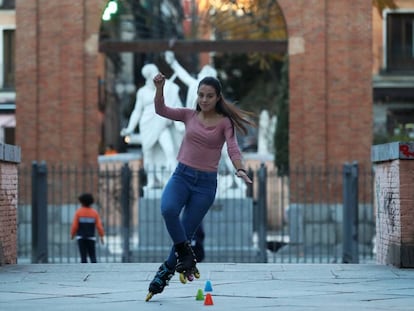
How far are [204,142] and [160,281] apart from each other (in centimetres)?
111

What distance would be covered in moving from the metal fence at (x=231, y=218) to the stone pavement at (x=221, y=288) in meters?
6.62

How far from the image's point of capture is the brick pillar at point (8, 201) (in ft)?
41.3

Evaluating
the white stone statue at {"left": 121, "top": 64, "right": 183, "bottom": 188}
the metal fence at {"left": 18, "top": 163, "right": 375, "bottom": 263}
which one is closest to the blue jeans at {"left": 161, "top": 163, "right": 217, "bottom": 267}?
the metal fence at {"left": 18, "top": 163, "right": 375, "bottom": 263}

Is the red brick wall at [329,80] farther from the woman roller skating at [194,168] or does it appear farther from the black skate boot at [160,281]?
the black skate boot at [160,281]

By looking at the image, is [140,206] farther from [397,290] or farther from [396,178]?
[397,290]

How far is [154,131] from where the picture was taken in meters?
21.6

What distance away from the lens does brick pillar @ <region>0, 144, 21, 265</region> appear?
496 inches

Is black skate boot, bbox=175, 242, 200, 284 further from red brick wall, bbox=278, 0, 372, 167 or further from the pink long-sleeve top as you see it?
red brick wall, bbox=278, 0, 372, 167

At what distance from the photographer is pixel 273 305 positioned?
8.50 metres

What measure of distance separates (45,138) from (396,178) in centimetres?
1171

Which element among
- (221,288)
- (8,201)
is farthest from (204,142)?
(8,201)

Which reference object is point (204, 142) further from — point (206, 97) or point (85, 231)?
point (85, 231)

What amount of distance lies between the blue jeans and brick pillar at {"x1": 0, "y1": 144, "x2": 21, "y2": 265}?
406 centimetres

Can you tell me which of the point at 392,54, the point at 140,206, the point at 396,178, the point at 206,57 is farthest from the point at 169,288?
the point at 206,57
